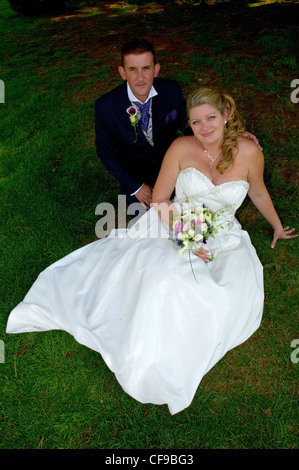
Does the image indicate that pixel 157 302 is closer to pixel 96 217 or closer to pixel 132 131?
pixel 132 131

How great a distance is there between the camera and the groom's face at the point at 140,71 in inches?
132

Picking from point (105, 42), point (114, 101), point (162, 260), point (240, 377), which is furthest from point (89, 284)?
point (105, 42)

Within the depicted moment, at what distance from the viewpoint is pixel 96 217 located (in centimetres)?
462

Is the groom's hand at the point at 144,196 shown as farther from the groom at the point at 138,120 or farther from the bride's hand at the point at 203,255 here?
the bride's hand at the point at 203,255

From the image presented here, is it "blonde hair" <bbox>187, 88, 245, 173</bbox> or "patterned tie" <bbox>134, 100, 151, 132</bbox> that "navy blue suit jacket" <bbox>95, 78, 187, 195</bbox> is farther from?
"blonde hair" <bbox>187, 88, 245, 173</bbox>

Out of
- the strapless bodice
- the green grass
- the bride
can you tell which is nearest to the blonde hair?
the bride

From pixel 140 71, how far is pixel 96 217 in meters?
1.91

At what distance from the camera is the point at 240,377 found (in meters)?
3.12

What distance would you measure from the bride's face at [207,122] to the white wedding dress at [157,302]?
341 mm

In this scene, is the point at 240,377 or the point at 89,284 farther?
the point at 89,284

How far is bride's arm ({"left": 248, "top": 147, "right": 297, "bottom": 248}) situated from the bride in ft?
0.03

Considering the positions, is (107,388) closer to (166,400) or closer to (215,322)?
(166,400)
